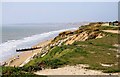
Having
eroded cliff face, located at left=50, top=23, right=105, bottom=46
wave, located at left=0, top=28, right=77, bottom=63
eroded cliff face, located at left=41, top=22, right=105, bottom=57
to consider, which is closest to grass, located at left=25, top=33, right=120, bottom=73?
eroded cliff face, located at left=41, top=22, right=105, bottom=57

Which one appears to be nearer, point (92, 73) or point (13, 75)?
point (13, 75)

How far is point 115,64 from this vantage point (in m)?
27.5

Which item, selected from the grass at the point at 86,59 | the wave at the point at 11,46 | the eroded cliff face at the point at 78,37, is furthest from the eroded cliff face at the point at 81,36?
the grass at the point at 86,59

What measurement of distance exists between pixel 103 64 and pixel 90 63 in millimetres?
1222

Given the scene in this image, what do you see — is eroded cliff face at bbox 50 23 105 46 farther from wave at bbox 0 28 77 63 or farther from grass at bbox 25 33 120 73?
grass at bbox 25 33 120 73

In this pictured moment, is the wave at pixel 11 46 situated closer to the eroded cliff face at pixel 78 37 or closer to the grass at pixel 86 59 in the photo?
the eroded cliff face at pixel 78 37

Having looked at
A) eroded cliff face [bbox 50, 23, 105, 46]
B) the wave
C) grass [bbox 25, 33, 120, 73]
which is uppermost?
eroded cliff face [bbox 50, 23, 105, 46]

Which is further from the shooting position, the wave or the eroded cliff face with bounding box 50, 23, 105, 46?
the wave

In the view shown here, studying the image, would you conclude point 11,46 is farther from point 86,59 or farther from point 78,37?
point 86,59

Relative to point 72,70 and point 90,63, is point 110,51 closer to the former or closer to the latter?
point 90,63

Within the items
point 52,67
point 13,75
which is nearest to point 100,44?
point 52,67

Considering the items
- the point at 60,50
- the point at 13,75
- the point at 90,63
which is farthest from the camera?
the point at 60,50

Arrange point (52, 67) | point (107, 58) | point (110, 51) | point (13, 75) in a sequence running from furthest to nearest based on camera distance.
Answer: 1. point (110, 51)
2. point (107, 58)
3. point (52, 67)
4. point (13, 75)

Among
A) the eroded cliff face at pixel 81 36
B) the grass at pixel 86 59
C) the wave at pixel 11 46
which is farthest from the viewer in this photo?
the wave at pixel 11 46
